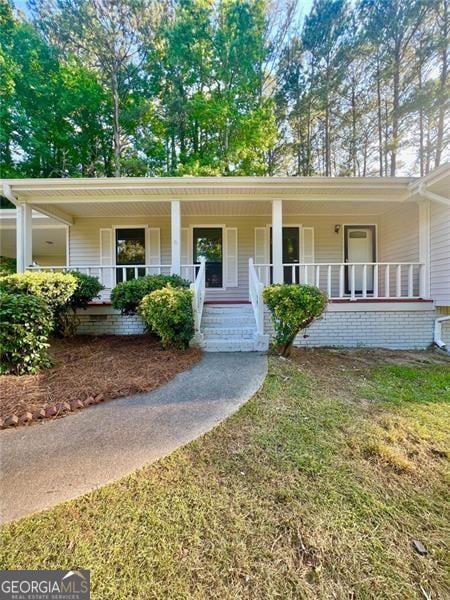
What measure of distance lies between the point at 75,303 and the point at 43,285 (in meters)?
1.28

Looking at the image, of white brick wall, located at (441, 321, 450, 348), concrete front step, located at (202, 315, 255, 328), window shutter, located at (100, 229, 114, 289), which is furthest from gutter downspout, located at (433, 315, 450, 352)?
window shutter, located at (100, 229, 114, 289)

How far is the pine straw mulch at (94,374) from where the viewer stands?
347 centimetres

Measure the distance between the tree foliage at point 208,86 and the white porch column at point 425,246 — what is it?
910cm

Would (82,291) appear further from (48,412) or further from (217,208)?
(217,208)

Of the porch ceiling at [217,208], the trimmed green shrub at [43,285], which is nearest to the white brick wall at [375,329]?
the porch ceiling at [217,208]

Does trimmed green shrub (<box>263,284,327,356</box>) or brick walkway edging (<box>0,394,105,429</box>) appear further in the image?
trimmed green shrub (<box>263,284,327,356</box>)

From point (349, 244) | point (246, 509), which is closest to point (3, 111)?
point (349, 244)

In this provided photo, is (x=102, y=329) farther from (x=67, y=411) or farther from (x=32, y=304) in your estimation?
(x=67, y=411)

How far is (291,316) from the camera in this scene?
4770 millimetres

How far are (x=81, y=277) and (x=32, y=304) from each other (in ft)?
6.60

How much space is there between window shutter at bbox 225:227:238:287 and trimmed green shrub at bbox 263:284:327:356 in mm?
3972

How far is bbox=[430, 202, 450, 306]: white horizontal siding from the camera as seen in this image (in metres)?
6.08

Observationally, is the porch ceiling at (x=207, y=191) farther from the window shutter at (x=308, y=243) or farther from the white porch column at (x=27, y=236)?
the window shutter at (x=308, y=243)

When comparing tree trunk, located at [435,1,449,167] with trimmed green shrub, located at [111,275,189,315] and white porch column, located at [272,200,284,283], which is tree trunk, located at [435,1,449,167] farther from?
trimmed green shrub, located at [111,275,189,315]
